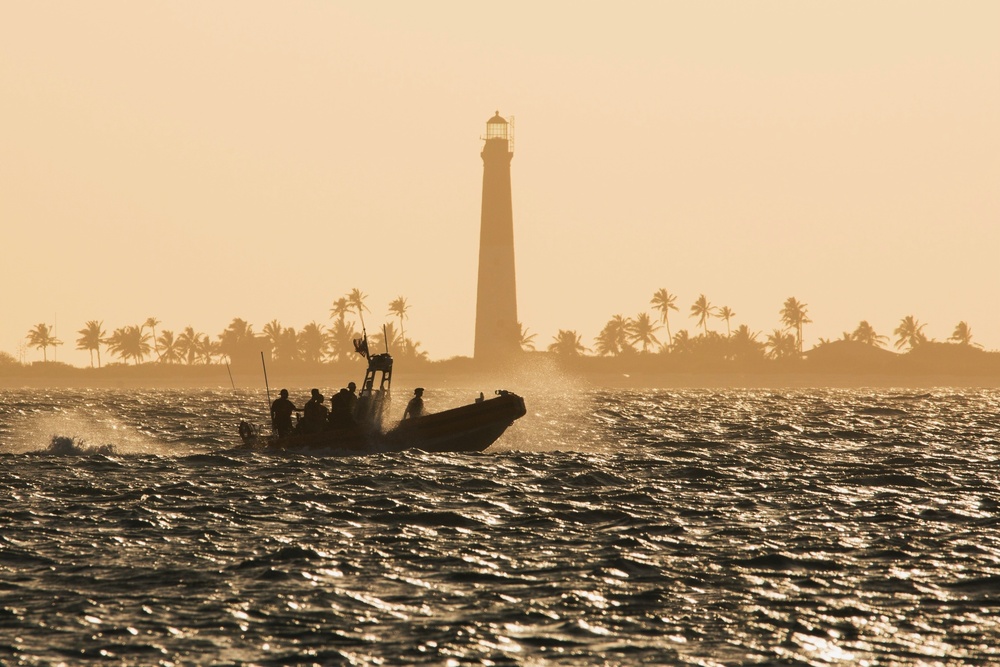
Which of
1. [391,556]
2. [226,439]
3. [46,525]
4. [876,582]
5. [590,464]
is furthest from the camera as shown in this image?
[226,439]

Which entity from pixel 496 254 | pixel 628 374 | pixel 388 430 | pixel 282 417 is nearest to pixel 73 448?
pixel 282 417

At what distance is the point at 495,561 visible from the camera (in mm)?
16578

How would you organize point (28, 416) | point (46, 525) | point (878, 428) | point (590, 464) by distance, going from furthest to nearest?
point (28, 416) → point (878, 428) → point (590, 464) → point (46, 525)

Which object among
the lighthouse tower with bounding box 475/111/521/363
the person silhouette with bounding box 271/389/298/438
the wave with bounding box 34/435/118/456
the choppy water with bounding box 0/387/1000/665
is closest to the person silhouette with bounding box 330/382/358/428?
the choppy water with bounding box 0/387/1000/665

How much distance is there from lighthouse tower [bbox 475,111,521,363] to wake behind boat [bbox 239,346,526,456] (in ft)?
195

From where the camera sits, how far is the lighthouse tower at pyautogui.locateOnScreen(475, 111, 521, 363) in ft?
298

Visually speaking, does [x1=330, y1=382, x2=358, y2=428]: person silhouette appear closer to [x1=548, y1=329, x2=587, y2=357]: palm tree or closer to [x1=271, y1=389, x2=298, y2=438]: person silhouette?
[x1=271, y1=389, x2=298, y2=438]: person silhouette

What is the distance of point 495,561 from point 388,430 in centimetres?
1416

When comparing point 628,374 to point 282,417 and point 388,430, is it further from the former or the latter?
point 282,417

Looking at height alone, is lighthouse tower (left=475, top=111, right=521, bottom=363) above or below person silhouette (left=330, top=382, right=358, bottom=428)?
above

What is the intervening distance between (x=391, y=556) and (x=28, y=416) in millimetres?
47243

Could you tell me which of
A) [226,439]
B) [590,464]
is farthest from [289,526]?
[226,439]

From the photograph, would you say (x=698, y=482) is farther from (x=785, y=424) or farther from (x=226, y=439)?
(x=785, y=424)

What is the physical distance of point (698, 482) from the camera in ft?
86.7
